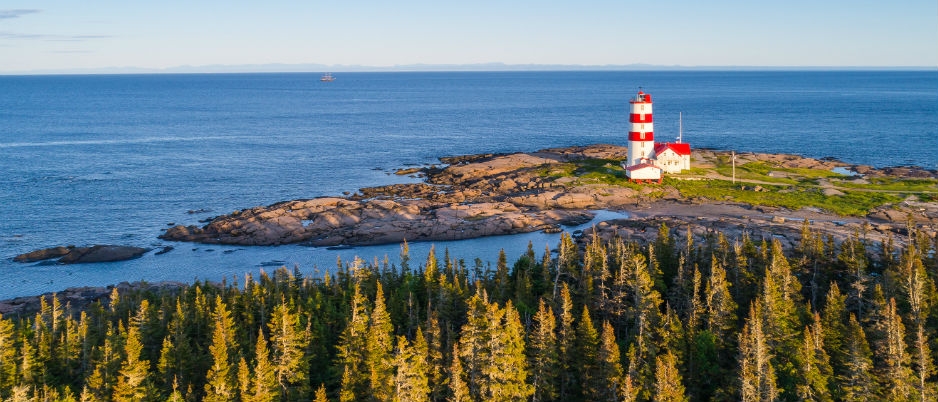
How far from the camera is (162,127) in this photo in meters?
179

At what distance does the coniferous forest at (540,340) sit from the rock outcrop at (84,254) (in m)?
21.3

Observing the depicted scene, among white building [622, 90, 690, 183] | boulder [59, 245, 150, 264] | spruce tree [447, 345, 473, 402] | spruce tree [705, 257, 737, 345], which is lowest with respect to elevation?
boulder [59, 245, 150, 264]

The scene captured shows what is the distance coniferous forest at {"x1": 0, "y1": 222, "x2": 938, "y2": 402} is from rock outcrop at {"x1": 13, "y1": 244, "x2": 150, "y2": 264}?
21278 mm

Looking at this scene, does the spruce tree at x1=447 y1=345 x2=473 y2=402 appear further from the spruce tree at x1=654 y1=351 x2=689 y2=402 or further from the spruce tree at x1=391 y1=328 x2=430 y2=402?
the spruce tree at x1=654 y1=351 x2=689 y2=402

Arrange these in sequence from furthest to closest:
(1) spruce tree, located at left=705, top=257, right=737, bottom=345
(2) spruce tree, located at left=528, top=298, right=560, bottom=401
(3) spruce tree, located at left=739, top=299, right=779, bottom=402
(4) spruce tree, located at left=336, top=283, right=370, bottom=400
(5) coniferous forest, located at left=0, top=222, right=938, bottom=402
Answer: (1) spruce tree, located at left=705, top=257, right=737, bottom=345 < (2) spruce tree, located at left=528, top=298, right=560, bottom=401 < (4) spruce tree, located at left=336, top=283, right=370, bottom=400 < (5) coniferous forest, located at left=0, top=222, right=938, bottom=402 < (3) spruce tree, located at left=739, top=299, right=779, bottom=402

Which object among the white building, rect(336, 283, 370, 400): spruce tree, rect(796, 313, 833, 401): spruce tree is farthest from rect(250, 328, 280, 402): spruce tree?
the white building

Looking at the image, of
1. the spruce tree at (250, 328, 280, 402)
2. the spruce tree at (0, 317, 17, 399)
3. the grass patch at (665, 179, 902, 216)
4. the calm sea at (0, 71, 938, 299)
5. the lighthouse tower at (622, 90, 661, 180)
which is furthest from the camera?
the lighthouse tower at (622, 90, 661, 180)

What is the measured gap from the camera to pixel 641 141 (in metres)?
90.1

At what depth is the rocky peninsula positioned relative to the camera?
238 ft

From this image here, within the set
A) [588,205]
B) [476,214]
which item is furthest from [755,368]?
[588,205]

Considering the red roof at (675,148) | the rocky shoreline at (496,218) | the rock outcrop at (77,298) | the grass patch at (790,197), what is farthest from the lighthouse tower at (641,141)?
the rock outcrop at (77,298)

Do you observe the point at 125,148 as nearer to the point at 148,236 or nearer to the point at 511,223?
the point at 148,236

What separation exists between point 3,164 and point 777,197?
11164 centimetres

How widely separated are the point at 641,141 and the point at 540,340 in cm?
5845
